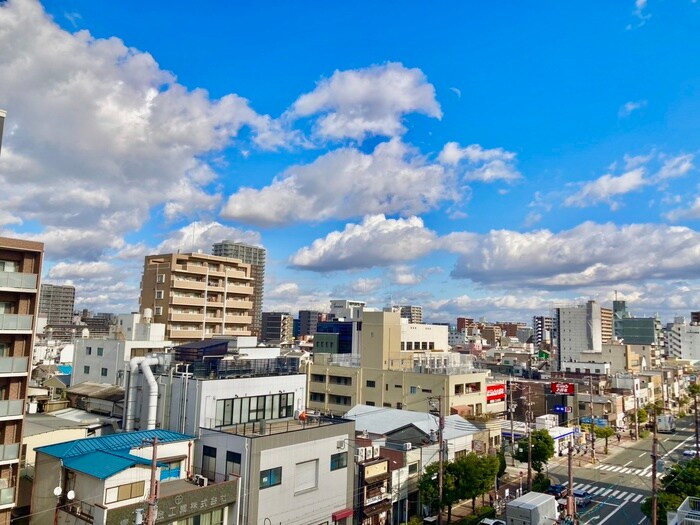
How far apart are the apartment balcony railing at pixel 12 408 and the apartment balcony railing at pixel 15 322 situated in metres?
4.34

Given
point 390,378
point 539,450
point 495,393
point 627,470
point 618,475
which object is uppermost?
point 390,378

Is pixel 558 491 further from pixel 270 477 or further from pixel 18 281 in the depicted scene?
pixel 18 281

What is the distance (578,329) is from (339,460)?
17876cm

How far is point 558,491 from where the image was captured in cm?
5272

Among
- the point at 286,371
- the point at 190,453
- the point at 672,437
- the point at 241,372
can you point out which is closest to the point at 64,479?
the point at 190,453

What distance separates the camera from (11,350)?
101ft

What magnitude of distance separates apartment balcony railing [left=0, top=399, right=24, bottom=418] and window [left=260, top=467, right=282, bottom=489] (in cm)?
1498

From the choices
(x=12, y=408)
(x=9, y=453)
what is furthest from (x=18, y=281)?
(x=9, y=453)

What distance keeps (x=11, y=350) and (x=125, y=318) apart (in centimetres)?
3645

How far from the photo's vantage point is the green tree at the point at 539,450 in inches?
2140

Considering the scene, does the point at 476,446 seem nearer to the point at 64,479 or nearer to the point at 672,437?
the point at 64,479

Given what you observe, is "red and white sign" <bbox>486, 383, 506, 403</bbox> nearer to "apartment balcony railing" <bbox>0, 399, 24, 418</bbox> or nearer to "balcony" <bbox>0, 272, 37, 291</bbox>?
"apartment balcony railing" <bbox>0, 399, 24, 418</bbox>

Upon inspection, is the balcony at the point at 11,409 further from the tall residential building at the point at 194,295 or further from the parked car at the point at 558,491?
the parked car at the point at 558,491

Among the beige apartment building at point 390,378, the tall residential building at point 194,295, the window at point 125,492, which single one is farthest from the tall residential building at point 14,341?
the beige apartment building at point 390,378
